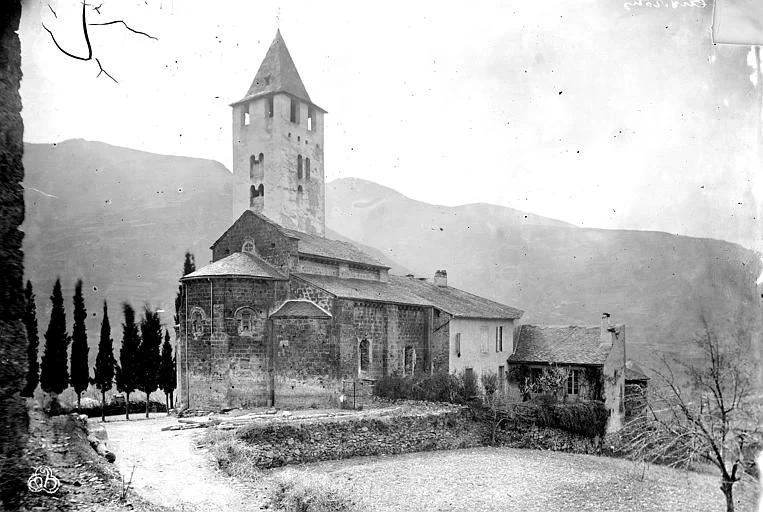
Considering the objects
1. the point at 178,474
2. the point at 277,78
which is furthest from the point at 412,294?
the point at 178,474

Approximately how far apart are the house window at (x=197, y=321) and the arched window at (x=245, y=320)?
1.03 meters

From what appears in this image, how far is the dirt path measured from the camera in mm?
8016

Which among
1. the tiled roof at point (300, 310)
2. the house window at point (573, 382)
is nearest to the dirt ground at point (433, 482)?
the tiled roof at point (300, 310)

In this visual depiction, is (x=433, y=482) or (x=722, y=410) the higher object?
(x=722, y=410)

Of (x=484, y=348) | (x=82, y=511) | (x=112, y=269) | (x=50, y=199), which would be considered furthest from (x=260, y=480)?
(x=112, y=269)

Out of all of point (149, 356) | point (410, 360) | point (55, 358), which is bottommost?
point (410, 360)

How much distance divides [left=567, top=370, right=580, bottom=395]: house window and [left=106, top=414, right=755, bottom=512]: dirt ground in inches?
220

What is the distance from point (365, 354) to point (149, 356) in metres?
8.24

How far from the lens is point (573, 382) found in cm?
2086

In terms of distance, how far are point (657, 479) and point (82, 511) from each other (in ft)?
43.9

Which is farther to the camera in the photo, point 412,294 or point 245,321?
point 412,294

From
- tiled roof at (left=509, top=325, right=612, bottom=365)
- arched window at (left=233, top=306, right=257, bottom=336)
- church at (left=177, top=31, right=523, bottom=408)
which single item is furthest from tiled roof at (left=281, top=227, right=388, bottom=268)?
tiled roof at (left=509, top=325, right=612, bottom=365)

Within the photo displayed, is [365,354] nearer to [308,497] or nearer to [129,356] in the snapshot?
[129,356]

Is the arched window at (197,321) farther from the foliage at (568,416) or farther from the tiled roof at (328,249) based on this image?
the foliage at (568,416)
